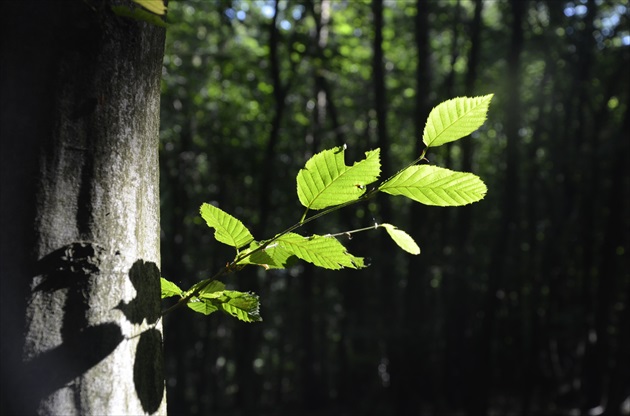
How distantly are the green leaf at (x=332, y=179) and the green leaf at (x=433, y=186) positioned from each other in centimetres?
3

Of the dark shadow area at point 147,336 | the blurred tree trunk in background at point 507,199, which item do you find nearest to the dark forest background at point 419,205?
the blurred tree trunk in background at point 507,199

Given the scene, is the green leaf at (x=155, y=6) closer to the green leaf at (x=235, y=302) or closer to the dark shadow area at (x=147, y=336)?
the dark shadow area at (x=147, y=336)

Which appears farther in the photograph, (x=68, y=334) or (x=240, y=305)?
(x=240, y=305)

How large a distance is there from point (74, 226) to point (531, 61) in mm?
10642

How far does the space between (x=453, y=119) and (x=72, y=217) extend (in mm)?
450

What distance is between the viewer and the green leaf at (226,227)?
2.65ft

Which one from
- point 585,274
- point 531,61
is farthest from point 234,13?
point 585,274

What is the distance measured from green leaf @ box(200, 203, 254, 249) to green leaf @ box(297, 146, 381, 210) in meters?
0.11

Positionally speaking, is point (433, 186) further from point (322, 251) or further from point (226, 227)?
point (226, 227)

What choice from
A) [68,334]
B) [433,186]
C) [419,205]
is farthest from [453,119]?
[419,205]

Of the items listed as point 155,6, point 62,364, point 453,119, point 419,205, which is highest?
point 419,205

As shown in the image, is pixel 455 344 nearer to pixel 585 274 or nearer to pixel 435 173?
pixel 585 274

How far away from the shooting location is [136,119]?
689 millimetres

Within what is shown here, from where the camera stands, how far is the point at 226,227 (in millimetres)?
809
